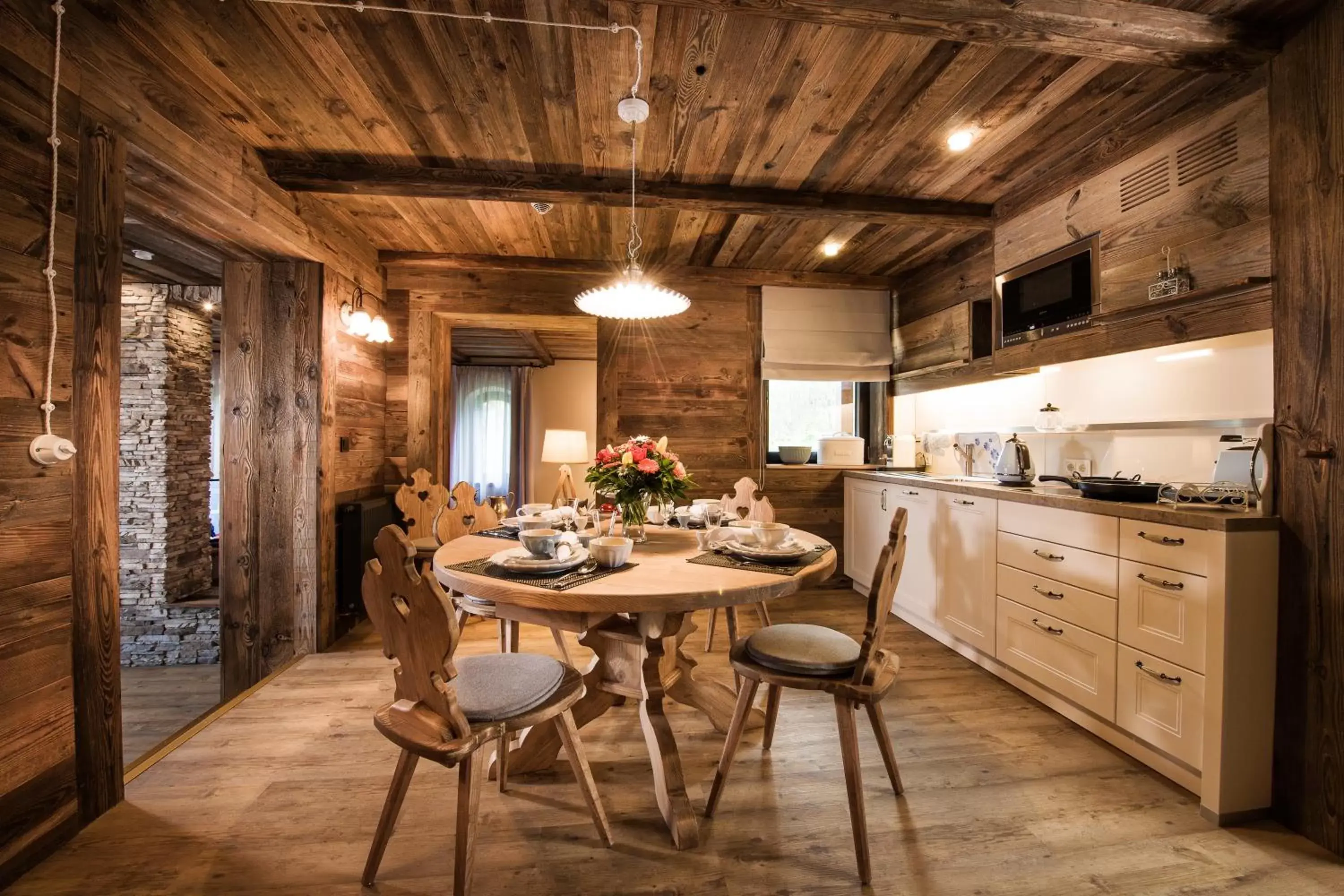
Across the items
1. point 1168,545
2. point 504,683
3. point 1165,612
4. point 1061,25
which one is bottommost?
point 504,683

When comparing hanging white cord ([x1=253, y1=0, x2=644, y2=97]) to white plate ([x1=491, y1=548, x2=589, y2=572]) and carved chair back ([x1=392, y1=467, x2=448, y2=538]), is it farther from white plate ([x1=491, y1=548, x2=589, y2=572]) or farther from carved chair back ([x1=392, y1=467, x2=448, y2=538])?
carved chair back ([x1=392, y1=467, x2=448, y2=538])

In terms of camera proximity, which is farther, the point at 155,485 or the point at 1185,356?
the point at 155,485

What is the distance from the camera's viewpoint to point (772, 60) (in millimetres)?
1920

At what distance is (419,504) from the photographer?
3.19 meters

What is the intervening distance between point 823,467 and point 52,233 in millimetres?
4084

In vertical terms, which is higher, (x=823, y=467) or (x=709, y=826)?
(x=823, y=467)

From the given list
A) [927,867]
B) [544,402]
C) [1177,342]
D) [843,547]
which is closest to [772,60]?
[1177,342]

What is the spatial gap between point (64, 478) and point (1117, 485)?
3422mm

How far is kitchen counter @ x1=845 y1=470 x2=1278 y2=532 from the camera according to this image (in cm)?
166

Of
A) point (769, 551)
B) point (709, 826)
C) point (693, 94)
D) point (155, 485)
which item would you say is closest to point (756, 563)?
point (769, 551)

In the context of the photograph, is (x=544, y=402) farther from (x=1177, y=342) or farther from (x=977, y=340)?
(x=1177, y=342)

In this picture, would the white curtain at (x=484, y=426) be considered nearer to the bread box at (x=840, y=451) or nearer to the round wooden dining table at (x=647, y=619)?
the bread box at (x=840, y=451)

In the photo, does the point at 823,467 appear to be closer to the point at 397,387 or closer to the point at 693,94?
the point at 693,94

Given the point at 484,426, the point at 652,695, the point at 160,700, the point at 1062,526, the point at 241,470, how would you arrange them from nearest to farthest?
the point at 652,695 → the point at 1062,526 → the point at 241,470 → the point at 160,700 → the point at 484,426
